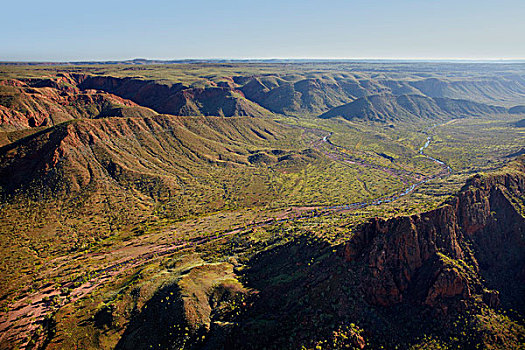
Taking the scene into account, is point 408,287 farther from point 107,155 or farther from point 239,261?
point 107,155

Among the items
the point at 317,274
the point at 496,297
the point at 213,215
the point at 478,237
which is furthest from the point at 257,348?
the point at 213,215

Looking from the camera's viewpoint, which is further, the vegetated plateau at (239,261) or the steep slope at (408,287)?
the vegetated plateau at (239,261)

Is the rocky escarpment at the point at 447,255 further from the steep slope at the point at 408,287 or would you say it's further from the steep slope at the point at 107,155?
the steep slope at the point at 107,155

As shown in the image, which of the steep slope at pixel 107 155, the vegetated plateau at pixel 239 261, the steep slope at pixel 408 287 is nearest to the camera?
the steep slope at pixel 408 287

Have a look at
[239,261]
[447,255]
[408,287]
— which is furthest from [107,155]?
[447,255]

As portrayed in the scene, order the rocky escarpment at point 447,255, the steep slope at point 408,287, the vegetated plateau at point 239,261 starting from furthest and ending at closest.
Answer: the rocky escarpment at point 447,255 < the vegetated plateau at point 239,261 < the steep slope at point 408,287

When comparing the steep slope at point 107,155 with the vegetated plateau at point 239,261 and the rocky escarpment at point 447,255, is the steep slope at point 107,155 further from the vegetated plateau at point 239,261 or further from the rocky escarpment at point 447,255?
the rocky escarpment at point 447,255

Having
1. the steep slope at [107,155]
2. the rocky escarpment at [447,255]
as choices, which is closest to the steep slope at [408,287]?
the rocky escarpment at [447,255]

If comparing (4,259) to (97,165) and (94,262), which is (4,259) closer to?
(94,262)
